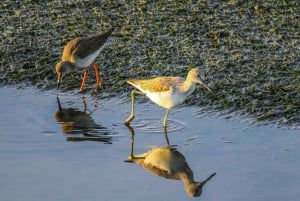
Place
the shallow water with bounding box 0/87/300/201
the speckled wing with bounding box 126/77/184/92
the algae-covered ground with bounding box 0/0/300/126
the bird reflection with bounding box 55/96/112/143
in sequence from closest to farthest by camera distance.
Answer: the shallow water with bounding box 0/87/300/201
the bird reflection with bounding box 55/96/112/143
the speckled wing with bounding box 126/77/184/92
the algae-covered ground with bounding box 0/0/300/126

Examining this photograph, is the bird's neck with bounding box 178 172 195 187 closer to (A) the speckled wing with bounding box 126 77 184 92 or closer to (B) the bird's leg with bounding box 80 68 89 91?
(A) the speckled wing with bounding box 126 77 184 92

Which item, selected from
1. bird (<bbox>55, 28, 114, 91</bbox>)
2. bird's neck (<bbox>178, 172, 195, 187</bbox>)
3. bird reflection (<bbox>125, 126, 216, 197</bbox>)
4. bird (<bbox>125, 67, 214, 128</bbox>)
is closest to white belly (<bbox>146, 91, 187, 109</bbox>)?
bird (<bbox>125, 67, 214, 128</bbox>)

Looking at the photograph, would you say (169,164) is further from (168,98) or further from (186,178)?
(168,98)

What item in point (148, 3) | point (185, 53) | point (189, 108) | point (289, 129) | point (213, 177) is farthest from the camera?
point (148, 3)

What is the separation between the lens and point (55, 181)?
8.47 m

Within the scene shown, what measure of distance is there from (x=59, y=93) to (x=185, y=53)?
2.08 m

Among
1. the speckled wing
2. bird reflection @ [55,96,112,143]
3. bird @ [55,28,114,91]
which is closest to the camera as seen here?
bird reflection @ [55,96,112,143]

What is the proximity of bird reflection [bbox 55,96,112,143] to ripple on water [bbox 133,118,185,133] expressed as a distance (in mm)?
447

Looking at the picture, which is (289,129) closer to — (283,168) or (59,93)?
(283,168)

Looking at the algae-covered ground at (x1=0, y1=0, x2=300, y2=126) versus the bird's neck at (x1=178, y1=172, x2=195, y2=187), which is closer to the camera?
the bird's neck at (x1=178, y1=172, x2=195, y2=187)

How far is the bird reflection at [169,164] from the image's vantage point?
27.3 ft

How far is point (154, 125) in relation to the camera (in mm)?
10133

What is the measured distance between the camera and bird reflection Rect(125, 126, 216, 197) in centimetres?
831

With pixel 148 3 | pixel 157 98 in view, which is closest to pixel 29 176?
pixel 157 98
